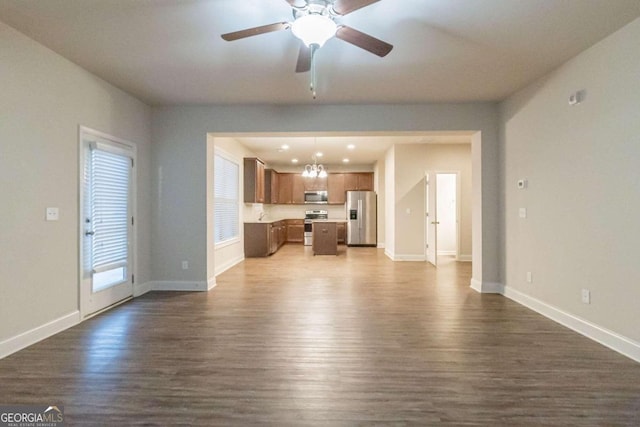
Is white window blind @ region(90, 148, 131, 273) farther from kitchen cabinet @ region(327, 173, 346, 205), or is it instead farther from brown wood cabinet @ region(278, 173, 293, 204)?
kitchen cabinet @ region(327, 173, 346, 205)

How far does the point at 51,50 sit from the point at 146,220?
2284mm

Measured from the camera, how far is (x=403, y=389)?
7.00 feet

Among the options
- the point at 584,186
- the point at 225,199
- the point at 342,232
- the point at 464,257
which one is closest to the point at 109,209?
the point at 225,199

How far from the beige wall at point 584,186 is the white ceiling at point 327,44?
285 mm

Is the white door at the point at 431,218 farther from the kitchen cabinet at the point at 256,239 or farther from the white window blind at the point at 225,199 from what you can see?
the white window blind at the point at 225,199

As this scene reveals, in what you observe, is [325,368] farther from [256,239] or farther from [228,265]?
[256,239]

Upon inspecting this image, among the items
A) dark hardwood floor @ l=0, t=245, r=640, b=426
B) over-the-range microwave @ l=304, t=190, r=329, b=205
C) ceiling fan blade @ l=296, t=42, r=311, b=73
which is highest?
ceiling fan blade @ l=296, t=42, r=311, b=73

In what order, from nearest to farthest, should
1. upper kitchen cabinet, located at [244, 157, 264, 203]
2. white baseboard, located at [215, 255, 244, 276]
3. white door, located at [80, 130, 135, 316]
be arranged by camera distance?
white door, located at [80, 130, 135, 316]
white baseboard, located at [215, 255, 244, 276]
upper kitchen cabinet, located at [244, 157, 264, 203]

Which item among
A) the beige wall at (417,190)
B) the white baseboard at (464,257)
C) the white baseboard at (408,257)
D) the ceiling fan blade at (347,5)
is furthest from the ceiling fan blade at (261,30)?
the white baseboard at (464,257)

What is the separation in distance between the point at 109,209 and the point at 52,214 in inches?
32.1

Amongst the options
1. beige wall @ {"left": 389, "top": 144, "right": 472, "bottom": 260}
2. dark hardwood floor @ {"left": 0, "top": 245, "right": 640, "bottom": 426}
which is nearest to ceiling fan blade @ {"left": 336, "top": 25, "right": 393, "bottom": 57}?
dark hardwood floor @ {"left": 0, "top": 245, "right": 640, "bottom": 426}

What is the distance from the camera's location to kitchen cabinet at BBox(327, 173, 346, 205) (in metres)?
11.0

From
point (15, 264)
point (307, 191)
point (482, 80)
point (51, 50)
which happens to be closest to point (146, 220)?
point (15, 264)

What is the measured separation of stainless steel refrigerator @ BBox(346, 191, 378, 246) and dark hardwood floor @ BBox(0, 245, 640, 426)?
606 cm
